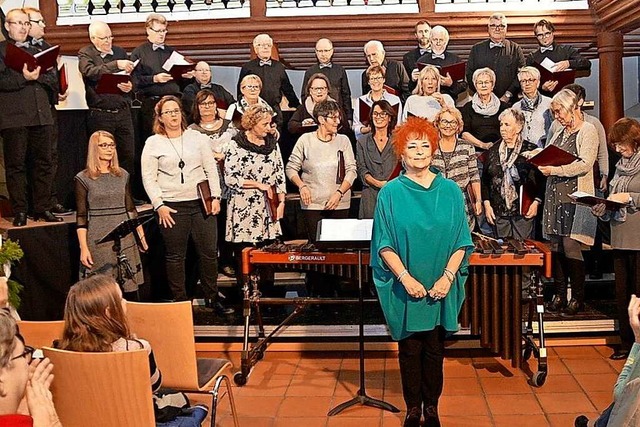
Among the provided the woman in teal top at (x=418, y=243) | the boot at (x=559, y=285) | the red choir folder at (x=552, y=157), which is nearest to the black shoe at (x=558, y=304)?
the boot at (x=559, y=285)

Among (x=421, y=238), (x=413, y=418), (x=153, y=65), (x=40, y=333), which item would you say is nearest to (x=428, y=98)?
(x=153, y=65)

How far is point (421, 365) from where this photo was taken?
4117 millimetres

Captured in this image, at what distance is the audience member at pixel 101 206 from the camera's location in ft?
17.4

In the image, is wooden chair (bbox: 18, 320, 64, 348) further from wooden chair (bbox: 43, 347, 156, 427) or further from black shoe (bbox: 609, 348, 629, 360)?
black shoe (bbox: 609, 348, 629, 360)

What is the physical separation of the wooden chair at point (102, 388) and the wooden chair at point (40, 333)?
545 mm

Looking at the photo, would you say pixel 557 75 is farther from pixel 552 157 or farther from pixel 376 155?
pixel 376 155

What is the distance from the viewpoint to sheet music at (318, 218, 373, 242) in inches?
168

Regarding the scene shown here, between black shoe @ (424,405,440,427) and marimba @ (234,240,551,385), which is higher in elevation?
marimba @ (234,240,551,385)

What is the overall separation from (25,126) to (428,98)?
291 cm

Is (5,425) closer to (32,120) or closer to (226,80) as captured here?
(32,120)

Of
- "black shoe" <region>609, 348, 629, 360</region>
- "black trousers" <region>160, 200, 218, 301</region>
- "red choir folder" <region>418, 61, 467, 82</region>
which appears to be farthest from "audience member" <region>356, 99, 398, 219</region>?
"black shoe" <region>609, 348, 629, 360</region>

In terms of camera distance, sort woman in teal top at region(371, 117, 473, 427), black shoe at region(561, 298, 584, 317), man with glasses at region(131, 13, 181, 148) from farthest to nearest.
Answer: man with glasses at region(131, 13, 181, 148)
black shoe at region(561, 298, 584, 317)
woman in teal top at region(371, 117, 473, 427)

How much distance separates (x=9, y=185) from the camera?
596cm

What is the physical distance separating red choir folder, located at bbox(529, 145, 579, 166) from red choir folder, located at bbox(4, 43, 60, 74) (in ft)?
10.7
